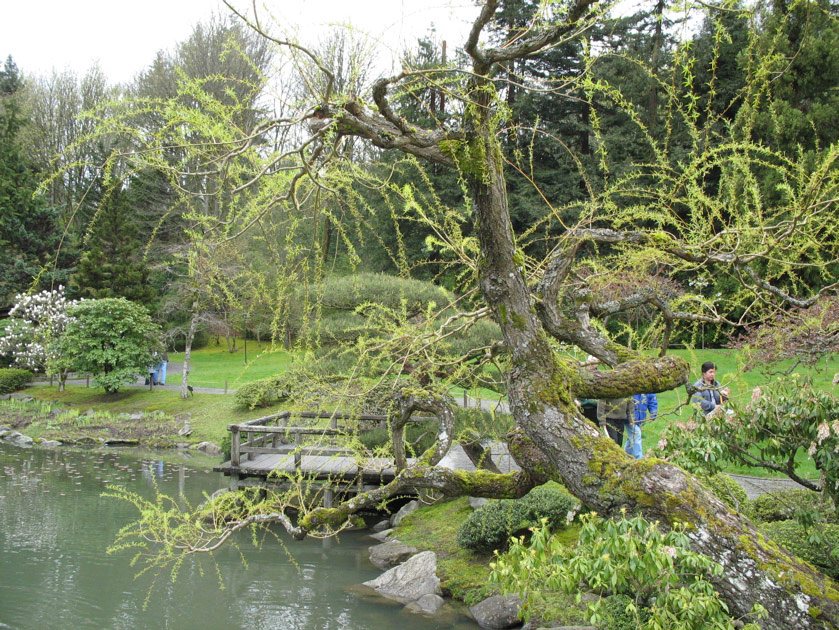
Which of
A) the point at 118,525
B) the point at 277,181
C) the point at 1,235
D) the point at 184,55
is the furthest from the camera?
the point at 1,235

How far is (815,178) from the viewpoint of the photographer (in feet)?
9.25

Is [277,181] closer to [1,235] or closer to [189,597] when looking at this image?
[189,597]

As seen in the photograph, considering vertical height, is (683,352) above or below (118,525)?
above

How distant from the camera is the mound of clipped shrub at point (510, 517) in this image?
6.52 metres

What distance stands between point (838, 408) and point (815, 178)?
141 cm

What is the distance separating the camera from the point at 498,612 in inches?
222

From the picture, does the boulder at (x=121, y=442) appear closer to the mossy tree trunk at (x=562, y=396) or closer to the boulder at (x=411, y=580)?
the boulder at (x=411, y=580)

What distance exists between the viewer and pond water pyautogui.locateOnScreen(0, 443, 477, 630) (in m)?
5.90

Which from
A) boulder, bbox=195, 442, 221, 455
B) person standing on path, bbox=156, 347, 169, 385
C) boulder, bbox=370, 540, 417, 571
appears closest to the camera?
boulder, bbox=370, 540, 417, 571

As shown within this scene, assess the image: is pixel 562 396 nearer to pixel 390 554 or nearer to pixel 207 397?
pixel 390 554

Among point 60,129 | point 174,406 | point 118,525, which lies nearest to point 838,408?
point 118,525

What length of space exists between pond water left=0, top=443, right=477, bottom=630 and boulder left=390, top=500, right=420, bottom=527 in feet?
1.51

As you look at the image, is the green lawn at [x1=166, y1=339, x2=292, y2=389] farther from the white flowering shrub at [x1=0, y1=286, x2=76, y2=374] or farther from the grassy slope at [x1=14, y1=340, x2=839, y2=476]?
the white flowering shrub at [x1=0, y1=286, x2=76, y2=374]

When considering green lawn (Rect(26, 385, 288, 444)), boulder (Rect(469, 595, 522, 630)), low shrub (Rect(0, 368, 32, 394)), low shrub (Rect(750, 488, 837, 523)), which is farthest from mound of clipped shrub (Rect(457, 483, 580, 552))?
low shrub (Rect(0, 368, 32, 394))
